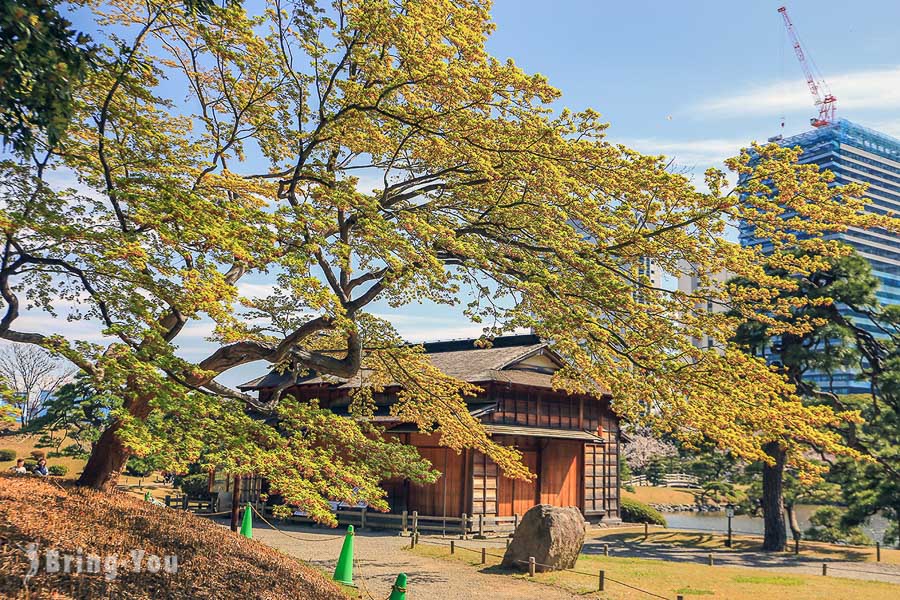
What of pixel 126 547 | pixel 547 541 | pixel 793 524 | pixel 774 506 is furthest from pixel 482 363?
pixel 126 547

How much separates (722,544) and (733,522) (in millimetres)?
18779

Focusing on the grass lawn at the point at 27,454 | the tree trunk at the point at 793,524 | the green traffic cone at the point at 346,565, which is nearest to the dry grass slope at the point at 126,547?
the green traffic cone at the point at 346,565

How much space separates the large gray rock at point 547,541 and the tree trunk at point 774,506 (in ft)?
38.7

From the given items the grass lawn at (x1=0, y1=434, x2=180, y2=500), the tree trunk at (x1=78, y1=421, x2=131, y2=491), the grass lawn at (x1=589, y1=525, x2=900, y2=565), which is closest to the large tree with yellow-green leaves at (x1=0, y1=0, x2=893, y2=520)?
the tree trunk at (x1=78, y1=421, x2=131, y2=491)

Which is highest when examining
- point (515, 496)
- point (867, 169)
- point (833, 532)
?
point (867, 169)

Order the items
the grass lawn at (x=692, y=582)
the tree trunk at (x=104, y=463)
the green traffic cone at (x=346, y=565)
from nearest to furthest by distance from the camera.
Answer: the tree trunk at (x=104, y=463), the green traffic cone at (x=346, y=565), the grass lawn at (x=692, y=582)

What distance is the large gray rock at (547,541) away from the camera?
53.0 feet

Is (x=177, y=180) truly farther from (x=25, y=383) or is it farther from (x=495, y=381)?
(x=25, y=383)

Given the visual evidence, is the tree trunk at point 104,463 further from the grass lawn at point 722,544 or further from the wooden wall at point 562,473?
the wooden wall at point 562,473

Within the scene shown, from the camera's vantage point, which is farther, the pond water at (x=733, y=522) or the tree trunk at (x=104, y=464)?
the pond water at (x=733, y=522)

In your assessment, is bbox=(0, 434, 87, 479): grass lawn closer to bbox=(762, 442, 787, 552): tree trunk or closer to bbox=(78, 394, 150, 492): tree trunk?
bbox=(78, 394, 150, 492): tree trunk

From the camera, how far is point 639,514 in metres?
32.4

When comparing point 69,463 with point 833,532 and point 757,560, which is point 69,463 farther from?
point 833,532

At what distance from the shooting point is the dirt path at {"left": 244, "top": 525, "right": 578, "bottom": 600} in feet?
44.8
